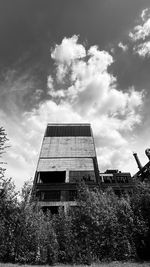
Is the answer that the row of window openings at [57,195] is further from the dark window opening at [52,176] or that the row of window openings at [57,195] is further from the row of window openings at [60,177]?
the dark window opening at [52,176]

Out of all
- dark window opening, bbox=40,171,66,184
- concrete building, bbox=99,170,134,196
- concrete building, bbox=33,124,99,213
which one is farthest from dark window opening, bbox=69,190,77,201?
dark window opening, bbox=40,171,66,184

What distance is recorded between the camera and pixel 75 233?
1188 centimetres

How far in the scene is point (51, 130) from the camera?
54.0 meters

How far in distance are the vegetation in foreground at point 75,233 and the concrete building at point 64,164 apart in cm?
2051

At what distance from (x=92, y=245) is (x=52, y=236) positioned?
9.83 feet

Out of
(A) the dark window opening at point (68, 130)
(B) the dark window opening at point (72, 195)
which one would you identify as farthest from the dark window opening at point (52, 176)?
(A) the dark window opening at point (68, 130)

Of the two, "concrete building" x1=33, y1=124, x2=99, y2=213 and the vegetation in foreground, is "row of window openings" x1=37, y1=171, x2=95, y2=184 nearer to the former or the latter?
"concrete building" x1=33, y1=124, x2=99, y2=213

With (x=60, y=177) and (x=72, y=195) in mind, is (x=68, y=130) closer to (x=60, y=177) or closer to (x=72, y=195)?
(x=60, y=177)

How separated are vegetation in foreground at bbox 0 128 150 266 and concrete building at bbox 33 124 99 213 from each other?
67.3 feet

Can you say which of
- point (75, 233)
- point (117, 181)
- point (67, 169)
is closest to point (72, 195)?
point (67, 169)

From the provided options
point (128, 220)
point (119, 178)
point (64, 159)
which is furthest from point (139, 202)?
point (64, 159)

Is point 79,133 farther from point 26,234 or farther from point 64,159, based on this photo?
point 26,234

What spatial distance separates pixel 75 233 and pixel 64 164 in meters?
30.9

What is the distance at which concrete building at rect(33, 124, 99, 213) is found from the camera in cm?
3469
